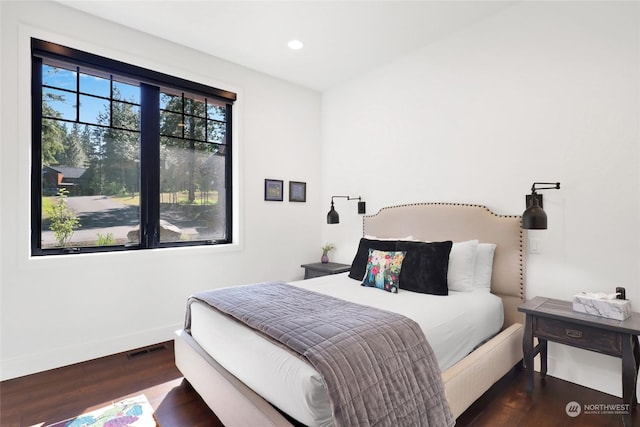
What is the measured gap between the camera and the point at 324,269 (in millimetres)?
3809

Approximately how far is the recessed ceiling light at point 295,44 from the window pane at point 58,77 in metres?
1.91

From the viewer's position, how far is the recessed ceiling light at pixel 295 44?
323cm

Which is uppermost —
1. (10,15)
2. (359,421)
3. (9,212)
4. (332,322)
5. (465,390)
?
(10,15)

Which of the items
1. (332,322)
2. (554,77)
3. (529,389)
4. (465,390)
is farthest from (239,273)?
(554,77)

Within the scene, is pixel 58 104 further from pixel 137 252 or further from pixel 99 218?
pixel 137 252

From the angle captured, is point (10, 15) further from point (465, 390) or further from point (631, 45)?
point (631, 45)

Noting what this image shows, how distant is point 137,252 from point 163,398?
138 cm

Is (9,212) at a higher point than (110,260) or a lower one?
higher

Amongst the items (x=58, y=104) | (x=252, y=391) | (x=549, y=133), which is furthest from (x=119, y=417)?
(x=549, y=133)

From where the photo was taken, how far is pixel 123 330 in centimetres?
298

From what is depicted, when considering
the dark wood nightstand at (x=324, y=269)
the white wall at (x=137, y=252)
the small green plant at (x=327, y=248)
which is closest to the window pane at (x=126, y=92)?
the white wall at (x=137, y=252)

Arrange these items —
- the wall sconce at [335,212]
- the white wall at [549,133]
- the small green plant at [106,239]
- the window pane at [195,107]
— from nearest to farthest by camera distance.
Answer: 1. the white wall at [549,133]
2. the small green plant at [106,239]
3. the window pane at [195,107]
4. the wall sconce at [335,212]

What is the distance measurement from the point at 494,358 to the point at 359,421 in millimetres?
1288

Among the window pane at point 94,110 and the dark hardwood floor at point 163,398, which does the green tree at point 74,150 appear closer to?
the window pane at point 94,110
